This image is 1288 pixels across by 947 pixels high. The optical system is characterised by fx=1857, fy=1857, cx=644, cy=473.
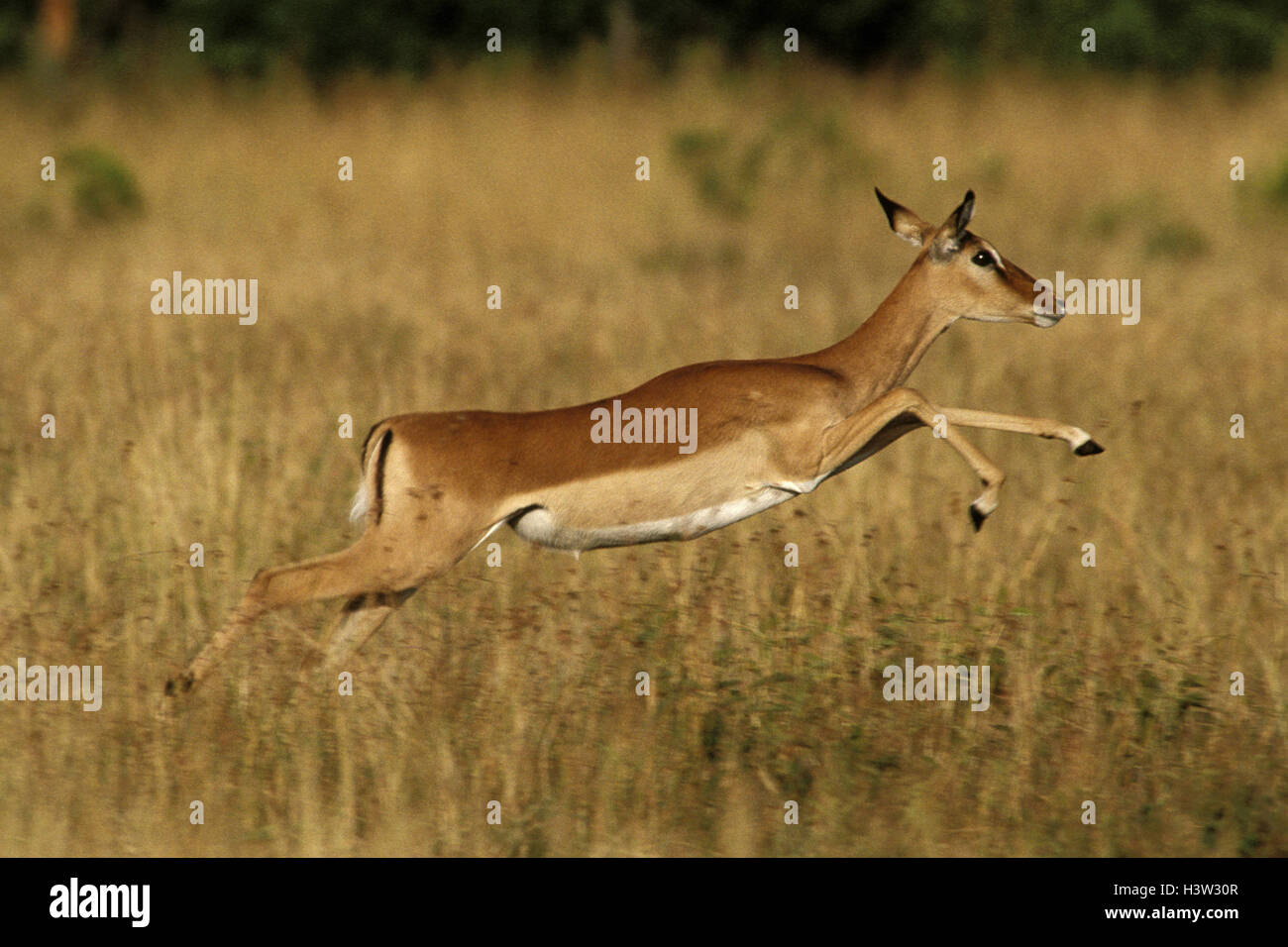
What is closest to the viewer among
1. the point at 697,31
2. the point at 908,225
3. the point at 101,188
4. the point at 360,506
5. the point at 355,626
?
the point at 360,506

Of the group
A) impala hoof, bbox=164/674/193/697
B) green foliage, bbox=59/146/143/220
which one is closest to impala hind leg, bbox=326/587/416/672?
impala hoof, bbox=164/674/193/697

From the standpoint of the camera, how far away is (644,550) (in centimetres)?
652

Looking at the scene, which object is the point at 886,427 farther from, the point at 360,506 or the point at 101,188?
the point at 101,188

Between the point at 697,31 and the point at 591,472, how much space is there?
15.7 meters

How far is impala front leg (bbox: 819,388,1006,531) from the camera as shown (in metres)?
5.05

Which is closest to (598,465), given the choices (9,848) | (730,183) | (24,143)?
(9,848)

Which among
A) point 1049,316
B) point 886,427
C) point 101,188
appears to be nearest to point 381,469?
point 886,427

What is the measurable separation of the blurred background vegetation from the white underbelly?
14.6 m

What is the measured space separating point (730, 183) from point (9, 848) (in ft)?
35.5

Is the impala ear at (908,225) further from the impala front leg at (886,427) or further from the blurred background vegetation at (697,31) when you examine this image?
the blurred background vegetation at (697,31)

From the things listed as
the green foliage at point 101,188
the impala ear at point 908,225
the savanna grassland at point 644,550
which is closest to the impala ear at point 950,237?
the impala ear at point 908,225

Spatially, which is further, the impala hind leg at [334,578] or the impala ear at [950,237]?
the impala ear at [950,237]

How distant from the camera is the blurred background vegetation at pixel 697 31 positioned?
19375mm

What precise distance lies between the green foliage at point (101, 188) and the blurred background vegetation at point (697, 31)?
560cm
